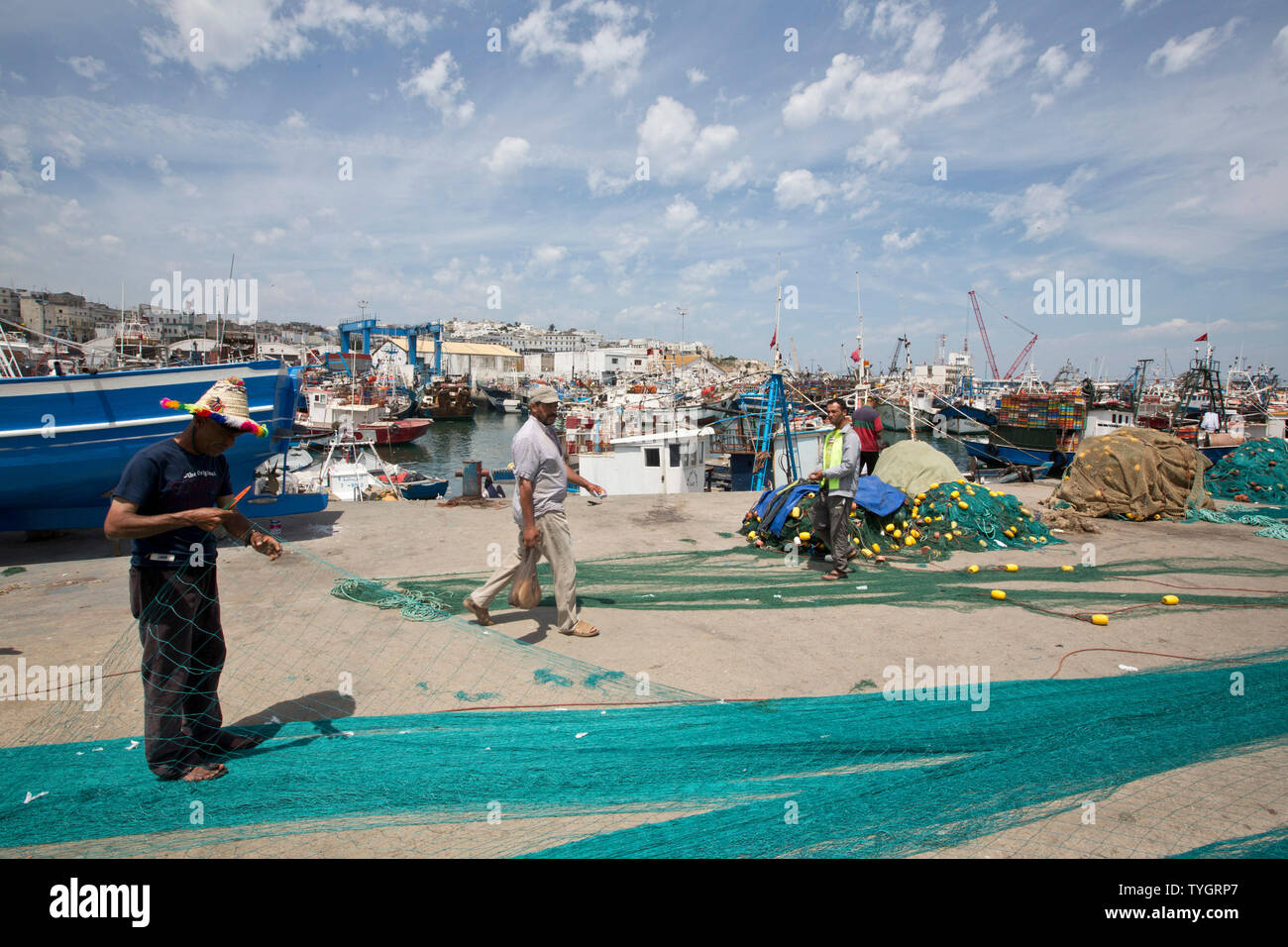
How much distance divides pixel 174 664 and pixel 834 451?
5.39 metres

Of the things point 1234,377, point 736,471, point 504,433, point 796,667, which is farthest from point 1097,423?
point 1234,377

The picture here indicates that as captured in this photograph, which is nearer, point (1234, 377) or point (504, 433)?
point (504, 433)

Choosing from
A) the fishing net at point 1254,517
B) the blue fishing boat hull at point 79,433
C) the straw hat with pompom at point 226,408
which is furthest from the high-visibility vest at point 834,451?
the fishing net at point 1254,517

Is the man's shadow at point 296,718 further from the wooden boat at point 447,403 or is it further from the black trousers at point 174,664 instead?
the wooden boat at point 447,403

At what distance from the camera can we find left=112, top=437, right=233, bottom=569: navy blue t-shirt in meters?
2.77

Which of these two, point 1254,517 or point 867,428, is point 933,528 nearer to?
point 867,428

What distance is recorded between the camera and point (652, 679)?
13.4ft

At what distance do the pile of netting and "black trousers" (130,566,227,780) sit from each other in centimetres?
1487

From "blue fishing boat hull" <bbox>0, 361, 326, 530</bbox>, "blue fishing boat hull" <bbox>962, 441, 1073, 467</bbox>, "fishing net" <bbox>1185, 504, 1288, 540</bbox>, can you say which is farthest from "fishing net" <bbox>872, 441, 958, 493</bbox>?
"blue fishing boat hull" <bbox>962, 441, 1073, 467</bbox>

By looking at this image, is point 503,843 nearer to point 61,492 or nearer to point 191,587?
point 191,587

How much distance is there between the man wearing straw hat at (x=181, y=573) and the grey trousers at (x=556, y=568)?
1.95m

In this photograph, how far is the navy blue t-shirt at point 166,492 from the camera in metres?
2.77

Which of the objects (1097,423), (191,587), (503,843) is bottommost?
(503,843)

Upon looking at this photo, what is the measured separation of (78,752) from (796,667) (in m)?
3.91
